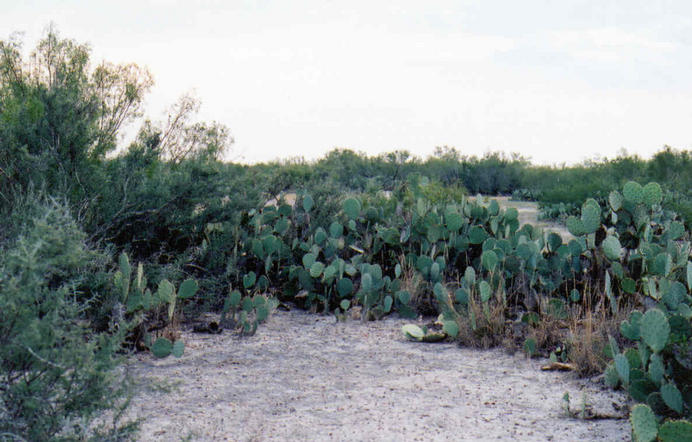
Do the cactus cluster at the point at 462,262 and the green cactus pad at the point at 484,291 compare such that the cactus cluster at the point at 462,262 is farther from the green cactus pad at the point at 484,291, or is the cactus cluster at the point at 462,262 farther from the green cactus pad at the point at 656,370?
the green cactus pad at the point at 656,370

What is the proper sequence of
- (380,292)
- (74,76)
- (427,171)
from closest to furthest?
(380,292) → (74,76) → (427,171)

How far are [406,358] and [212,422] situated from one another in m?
2.01

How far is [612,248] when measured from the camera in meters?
6.64

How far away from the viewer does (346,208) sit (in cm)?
845

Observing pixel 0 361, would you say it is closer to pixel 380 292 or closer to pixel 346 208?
pixel 380 292

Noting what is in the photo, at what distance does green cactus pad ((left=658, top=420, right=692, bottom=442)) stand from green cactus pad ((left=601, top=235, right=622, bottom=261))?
3107mm

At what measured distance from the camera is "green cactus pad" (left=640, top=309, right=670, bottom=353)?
4344mm

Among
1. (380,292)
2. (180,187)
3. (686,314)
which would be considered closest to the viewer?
(686,314)

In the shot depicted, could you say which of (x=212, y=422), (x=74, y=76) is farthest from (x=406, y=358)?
(x=74, y=76)

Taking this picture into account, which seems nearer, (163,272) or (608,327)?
(608,327)

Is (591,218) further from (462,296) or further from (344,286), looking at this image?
(344,286)

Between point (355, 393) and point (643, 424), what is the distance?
1.88 metres

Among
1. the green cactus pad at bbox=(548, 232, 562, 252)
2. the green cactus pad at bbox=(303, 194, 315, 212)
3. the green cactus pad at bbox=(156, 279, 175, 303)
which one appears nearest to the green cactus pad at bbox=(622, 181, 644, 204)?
the green cactus pad at bbox=(548, 232, 562, 252)

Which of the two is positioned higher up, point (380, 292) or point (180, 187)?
point (180, 187)
